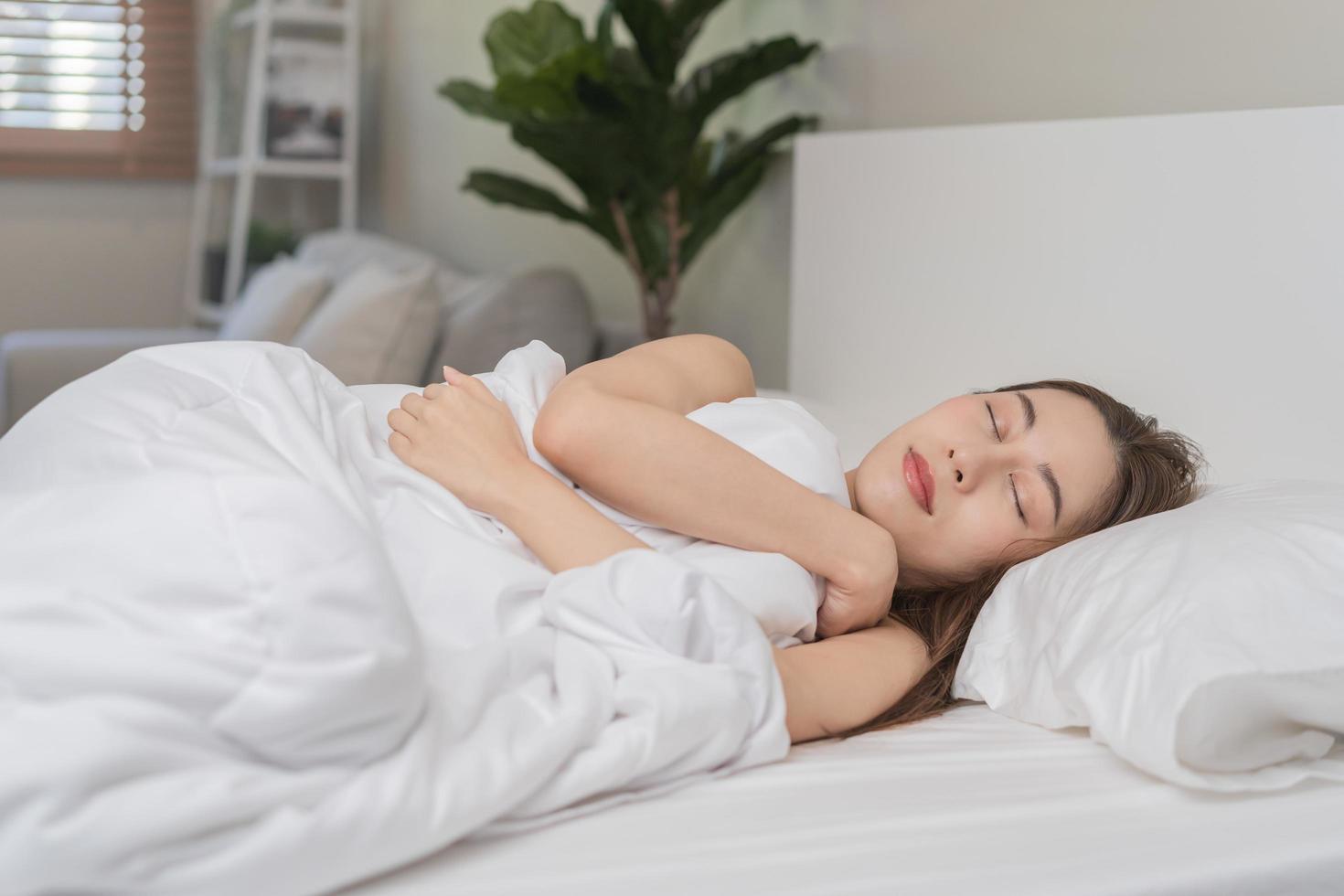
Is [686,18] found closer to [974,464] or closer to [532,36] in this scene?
[532,36]

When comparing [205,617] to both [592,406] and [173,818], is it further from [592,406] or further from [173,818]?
[592,406]

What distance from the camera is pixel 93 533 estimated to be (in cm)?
76

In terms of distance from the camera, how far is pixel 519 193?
288 cm

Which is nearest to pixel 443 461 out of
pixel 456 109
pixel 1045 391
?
pixel 1045 391

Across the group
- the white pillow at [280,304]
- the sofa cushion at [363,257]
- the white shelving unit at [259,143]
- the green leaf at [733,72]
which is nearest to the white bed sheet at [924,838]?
the green leaf at [733,72]

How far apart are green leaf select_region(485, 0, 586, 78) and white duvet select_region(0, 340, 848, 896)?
1971 mm

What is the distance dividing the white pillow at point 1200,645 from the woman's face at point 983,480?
0.08 m

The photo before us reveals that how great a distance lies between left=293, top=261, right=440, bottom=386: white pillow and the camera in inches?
121

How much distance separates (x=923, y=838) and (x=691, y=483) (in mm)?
386

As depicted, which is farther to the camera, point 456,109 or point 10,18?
point 10,18

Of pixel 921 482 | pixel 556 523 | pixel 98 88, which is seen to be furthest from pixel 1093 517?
pixel 98 88

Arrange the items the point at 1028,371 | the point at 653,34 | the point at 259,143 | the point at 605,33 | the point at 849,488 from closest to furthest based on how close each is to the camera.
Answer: the point at 849,488, the point at 1028,371, the point at 653,34, the point at 605,33, the point at 259,143

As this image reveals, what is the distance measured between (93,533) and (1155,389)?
4.58 feet

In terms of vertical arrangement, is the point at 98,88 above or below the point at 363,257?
above
